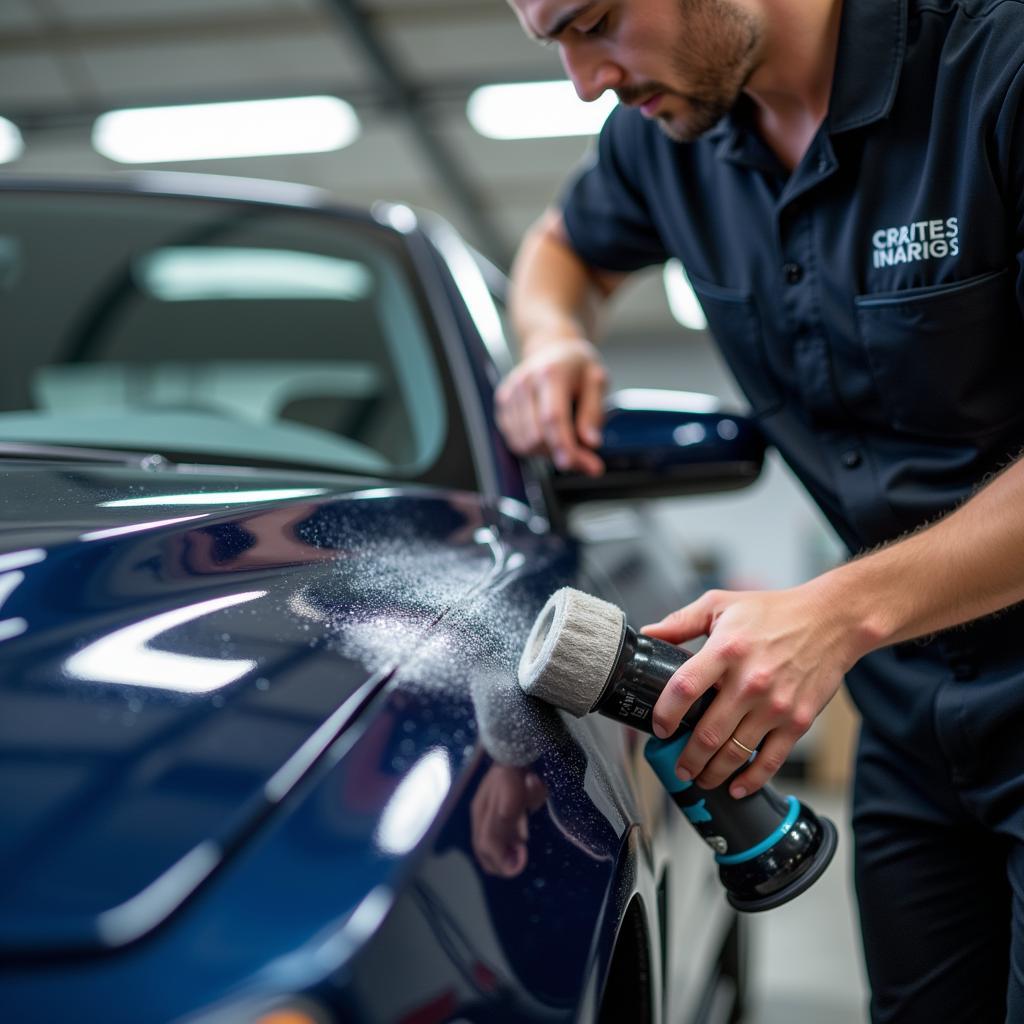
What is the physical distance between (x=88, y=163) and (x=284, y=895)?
8.08m

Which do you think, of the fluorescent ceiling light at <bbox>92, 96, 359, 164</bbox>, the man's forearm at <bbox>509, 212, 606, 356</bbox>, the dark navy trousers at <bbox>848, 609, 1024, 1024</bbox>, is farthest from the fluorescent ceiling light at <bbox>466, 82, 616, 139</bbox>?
the dark navy trousers at <bbox>848, 609, 1024, 1024</bbox>

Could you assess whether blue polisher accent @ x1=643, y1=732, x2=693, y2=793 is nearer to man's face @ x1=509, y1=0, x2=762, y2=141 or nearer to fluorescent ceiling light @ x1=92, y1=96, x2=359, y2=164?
man's face @ x1=509, y1=0, x2=762, y2=141

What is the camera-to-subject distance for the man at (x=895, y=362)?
38.0 inches

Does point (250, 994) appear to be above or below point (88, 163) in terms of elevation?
above

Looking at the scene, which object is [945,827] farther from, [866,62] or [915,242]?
[866,62]

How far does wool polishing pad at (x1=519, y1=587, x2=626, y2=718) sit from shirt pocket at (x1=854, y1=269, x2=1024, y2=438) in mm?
452

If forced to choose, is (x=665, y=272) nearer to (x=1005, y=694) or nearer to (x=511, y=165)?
(x=511, y=165)

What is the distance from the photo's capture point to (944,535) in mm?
948

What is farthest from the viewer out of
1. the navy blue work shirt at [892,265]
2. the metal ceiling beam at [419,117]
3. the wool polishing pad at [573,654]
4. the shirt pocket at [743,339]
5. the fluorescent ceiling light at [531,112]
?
the fluorescent ceiling light at [531,112]

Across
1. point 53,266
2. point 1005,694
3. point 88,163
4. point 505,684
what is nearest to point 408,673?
point 505,684

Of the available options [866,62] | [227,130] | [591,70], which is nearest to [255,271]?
[591,70]

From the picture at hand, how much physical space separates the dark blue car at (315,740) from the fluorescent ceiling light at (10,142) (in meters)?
6.50

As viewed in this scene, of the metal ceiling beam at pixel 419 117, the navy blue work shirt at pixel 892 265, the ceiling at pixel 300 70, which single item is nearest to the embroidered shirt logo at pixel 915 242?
the navy blue work shirt at pixel 892 265

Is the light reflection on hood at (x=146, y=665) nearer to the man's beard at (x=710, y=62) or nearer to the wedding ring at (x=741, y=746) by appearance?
the wedding ring at (x=741, y=746)
